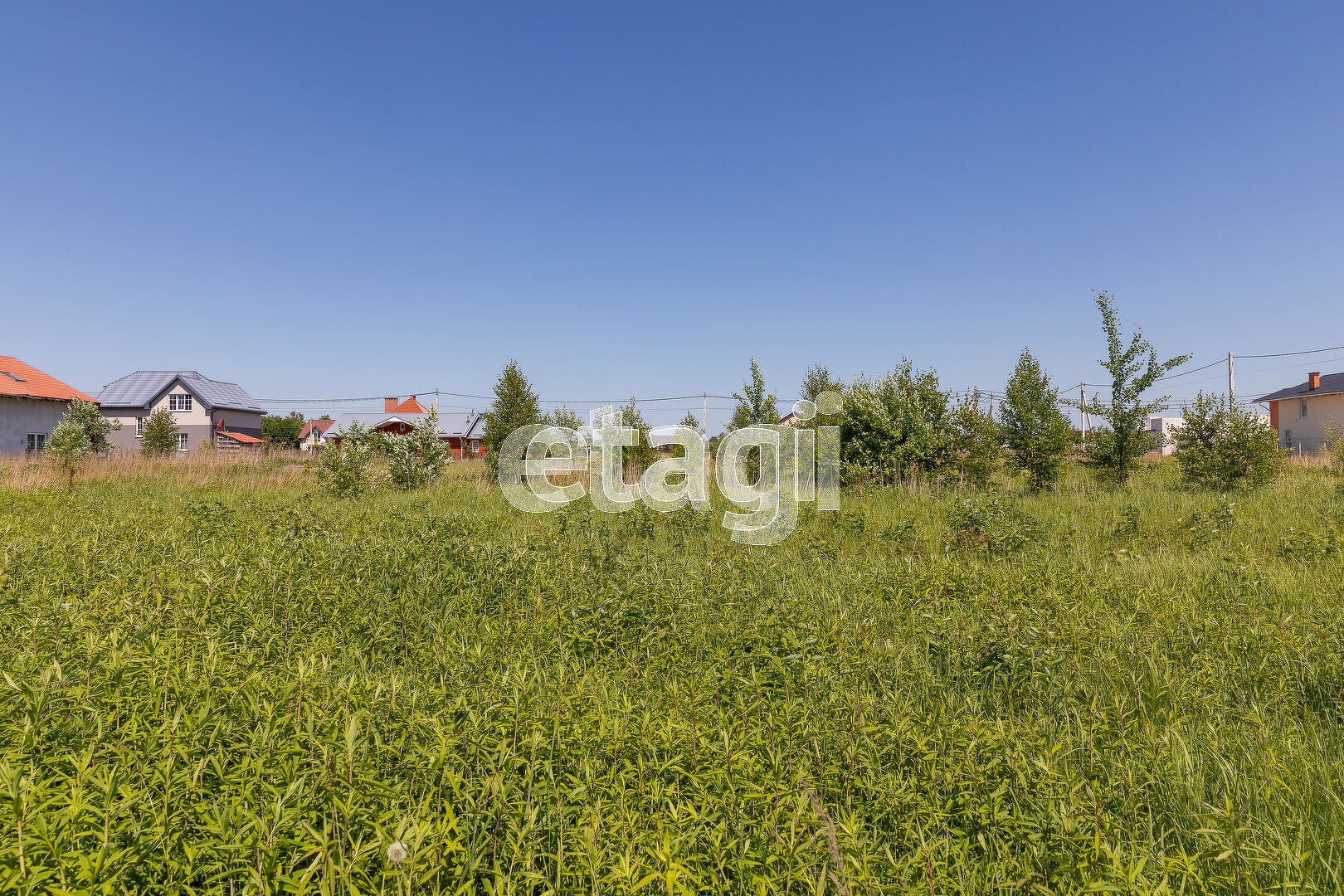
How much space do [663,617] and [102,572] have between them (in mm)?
4313

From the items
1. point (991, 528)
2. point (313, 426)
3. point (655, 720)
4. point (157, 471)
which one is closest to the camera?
point (655, 720)

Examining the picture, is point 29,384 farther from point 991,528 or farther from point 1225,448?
point 1225,448

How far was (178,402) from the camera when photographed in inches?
1825

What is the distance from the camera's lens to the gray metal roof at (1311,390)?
116ft

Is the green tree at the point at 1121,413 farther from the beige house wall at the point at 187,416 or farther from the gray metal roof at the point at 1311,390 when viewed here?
the beige house wall at the point at 187,416

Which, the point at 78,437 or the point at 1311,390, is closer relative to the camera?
the point at 78,437

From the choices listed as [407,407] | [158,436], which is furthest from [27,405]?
[407,407]

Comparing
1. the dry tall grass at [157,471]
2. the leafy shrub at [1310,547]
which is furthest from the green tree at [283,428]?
the leafy shrub at [1310,547]

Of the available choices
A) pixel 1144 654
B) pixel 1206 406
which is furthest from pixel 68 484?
pixel 1206 406

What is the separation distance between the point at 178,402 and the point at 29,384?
14.2 meters

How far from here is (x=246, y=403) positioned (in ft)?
167

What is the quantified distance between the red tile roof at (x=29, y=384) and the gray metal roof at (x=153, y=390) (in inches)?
395

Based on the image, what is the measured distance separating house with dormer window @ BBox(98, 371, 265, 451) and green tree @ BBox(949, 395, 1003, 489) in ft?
161

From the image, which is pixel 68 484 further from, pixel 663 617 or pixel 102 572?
pixel 663 617
